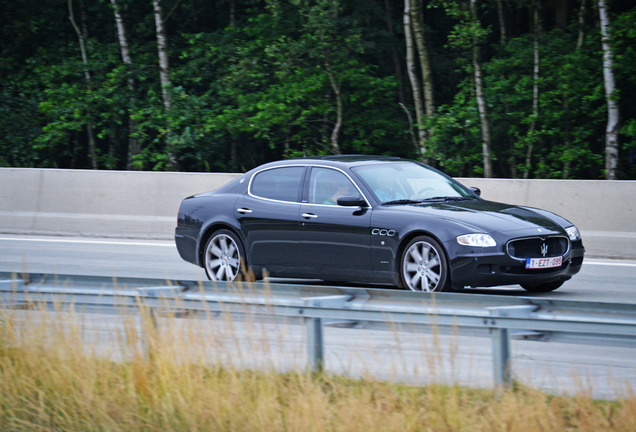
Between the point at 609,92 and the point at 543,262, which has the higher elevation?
the point at 609,92

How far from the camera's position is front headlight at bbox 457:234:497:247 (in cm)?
932

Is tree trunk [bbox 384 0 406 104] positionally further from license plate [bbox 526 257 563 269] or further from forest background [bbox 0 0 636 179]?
license plate [bbox 526 257 563 269]

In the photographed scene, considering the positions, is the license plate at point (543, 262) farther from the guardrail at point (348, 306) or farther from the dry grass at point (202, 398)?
the dry grass at point (202, 398)

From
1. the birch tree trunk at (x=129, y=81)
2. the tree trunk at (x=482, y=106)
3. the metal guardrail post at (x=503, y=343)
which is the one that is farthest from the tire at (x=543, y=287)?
the birch tree trunk at (x=129, y=81)

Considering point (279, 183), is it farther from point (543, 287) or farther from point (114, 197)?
point (114, 197)

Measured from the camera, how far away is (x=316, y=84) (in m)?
24.6

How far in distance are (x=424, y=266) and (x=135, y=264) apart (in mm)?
5262

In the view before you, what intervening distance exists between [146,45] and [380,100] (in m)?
7.19

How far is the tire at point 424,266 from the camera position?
9.44 metres

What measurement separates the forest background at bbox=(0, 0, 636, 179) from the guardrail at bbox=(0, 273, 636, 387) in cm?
1511

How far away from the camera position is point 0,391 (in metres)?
5.96

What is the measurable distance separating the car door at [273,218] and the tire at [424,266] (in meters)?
1.45

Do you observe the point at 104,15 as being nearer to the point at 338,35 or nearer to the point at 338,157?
the point at 338,35

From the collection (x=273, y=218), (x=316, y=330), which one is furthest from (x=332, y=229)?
(x=316, y=330)
